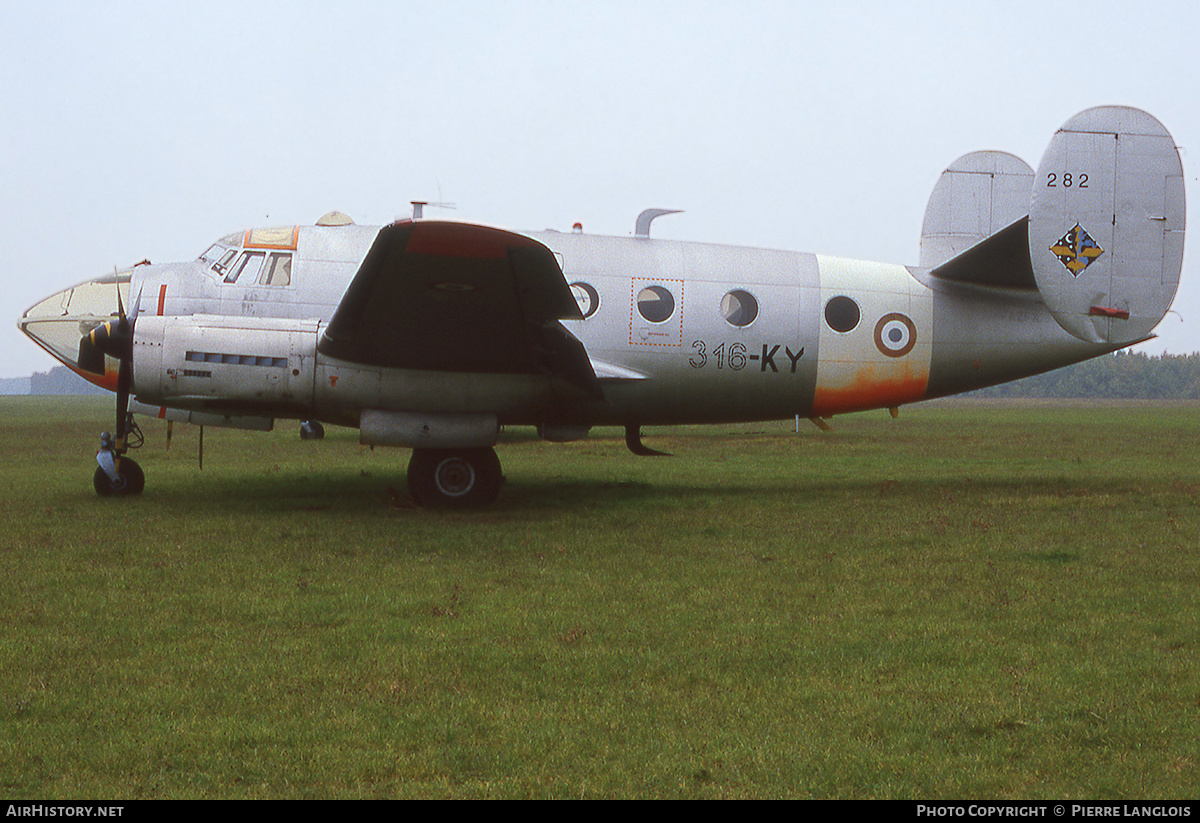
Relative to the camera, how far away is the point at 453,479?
12.6 metres

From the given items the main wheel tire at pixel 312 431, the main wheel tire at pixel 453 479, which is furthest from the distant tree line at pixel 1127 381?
the main wheel tire at pixel 453 479

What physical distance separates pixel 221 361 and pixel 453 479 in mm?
3268

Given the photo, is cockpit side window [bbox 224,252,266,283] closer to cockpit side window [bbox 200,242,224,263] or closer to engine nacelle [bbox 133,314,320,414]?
cockpit side window [bbox 200,242,224,263]

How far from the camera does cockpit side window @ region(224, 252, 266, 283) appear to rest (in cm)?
1260

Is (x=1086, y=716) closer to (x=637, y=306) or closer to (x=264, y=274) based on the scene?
(x=637, y=306)

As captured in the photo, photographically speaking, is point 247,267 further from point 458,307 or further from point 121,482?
point 121,482

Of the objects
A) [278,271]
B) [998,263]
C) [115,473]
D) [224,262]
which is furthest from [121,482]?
[998,263]

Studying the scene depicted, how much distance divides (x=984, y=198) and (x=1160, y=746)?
1301 cm

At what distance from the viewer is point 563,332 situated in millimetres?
11680

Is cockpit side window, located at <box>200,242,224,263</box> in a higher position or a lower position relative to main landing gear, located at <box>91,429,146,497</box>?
higher

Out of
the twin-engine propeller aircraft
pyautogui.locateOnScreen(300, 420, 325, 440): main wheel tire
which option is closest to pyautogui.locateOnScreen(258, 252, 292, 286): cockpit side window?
the twin-engine propeller aircraft

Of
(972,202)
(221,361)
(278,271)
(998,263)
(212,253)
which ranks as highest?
(972,202)

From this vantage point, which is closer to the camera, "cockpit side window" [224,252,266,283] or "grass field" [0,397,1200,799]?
"grass field" [0,397,1200,799]

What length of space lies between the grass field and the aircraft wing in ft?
6.56
